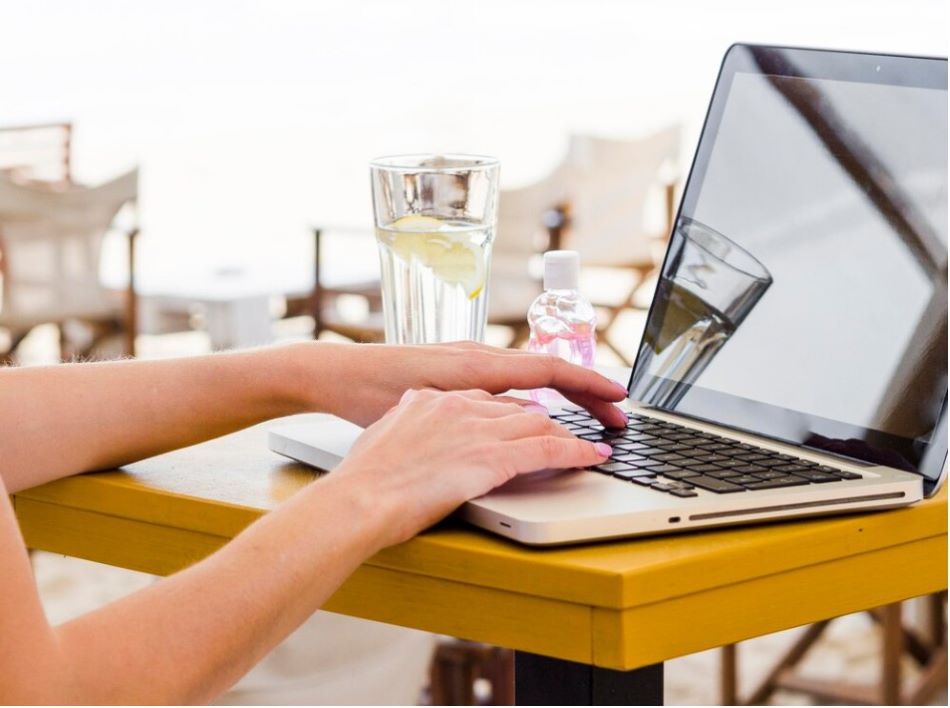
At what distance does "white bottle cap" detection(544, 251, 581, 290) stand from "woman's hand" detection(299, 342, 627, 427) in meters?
0.12

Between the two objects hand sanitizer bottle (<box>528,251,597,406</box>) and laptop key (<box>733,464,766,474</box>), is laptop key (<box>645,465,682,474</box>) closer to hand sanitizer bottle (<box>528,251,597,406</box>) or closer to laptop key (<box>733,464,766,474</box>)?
laptop key (<box>733,464,766,474</box>)

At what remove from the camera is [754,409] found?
3.17ft

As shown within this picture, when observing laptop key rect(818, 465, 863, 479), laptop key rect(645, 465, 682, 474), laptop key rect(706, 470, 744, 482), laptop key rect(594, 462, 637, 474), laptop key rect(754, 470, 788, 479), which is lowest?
laptop key rect(818, 465, 863, 479)

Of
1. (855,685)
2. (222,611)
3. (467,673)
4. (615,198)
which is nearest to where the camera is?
(222,611)

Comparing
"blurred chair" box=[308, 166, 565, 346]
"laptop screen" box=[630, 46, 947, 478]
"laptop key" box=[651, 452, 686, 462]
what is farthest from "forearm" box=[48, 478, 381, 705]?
"blurred chair" box=[308, 166, 565, 346]

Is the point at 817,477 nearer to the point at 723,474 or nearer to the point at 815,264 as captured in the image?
the point at 723,474

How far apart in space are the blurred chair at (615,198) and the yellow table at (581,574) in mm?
3635

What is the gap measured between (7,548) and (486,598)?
0.79 feet

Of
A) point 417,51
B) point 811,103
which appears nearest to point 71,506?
point 811,103

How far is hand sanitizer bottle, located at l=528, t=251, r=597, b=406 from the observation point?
3.49 ft

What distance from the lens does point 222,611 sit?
69 centimetres

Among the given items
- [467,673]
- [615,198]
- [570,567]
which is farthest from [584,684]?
[615,198]

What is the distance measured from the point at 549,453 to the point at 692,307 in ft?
0.96

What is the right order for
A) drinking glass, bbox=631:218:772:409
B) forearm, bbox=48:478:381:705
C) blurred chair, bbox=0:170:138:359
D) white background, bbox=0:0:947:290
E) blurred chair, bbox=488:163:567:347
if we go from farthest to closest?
white background, bbox=0:0:947:290 < blurred chair, bbox=488:163:567:347 < blurred chair, bbox=0:170:138:359 < drinking glass, bbox=631:218:772:409 < forearm, bbox=48:478:381:705
